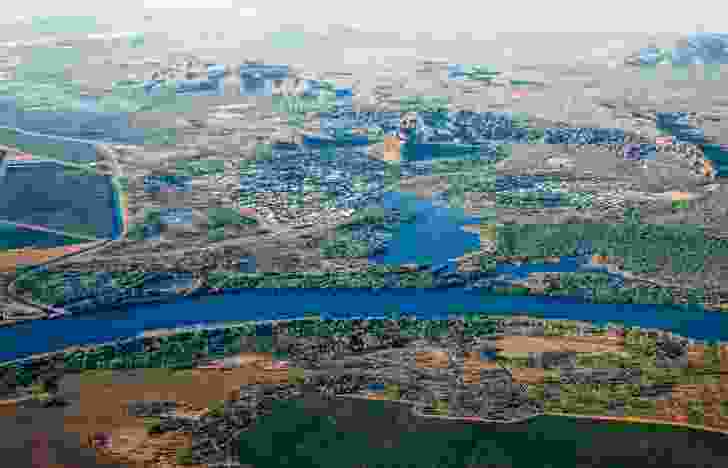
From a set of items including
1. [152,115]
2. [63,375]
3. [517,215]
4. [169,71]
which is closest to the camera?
[63,375]

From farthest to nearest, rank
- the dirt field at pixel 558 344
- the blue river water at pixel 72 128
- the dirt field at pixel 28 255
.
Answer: the blue river water at pixel 72 128, the dirt field at pixel 28 255, the dirt field at pixel 558 344

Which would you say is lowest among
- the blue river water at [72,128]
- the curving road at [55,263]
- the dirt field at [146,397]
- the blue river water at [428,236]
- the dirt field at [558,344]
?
the dirt field at [146,397]

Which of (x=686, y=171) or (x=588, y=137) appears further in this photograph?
(x=588, y=137)

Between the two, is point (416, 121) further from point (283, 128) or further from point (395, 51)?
point (395, 51)

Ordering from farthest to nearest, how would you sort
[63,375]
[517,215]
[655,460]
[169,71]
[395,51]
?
[395,51], [169,71], [517,215], [63,375], [655,460]

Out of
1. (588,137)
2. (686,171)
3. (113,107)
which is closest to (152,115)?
(113,107)

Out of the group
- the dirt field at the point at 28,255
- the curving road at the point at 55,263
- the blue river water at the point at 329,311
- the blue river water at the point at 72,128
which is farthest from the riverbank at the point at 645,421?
the blue river water at the point at 72,128

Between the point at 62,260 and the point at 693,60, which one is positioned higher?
the point at 693,60

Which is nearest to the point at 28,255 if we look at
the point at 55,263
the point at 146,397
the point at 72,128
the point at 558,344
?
the point at 55,263

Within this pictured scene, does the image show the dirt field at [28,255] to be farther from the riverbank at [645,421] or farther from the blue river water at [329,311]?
the riverbank at [645,421]

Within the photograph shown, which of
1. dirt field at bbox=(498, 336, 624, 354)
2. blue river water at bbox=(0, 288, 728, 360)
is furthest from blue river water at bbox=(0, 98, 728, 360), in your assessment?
dirt field at bbox=(498, 336, 624, 354)

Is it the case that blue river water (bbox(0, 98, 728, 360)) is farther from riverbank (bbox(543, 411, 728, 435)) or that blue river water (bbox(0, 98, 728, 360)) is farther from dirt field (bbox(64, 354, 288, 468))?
riverbank (bbox(543, 411, 728, 435))
